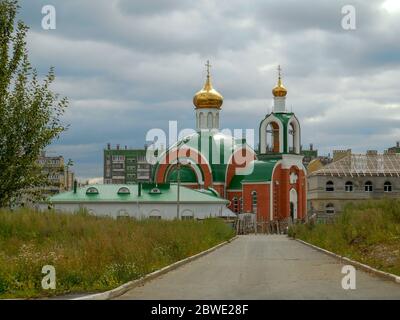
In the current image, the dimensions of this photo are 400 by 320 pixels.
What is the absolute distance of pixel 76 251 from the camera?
16188mm

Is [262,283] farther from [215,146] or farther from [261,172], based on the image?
[215,146]

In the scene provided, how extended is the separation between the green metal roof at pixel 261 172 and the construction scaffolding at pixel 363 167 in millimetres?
4250

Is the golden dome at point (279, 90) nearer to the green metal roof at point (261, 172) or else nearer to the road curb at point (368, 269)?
the green metal roof at point (261, 172)

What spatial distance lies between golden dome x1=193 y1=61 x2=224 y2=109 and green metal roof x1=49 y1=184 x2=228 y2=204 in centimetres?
1190

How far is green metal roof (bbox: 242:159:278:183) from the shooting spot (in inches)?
2685

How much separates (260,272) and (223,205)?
45.2 meters

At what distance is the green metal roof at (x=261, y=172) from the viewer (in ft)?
224

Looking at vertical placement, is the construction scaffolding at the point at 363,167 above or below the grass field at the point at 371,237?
above

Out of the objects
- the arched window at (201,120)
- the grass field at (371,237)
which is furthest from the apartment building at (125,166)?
the grass field at (371,237)

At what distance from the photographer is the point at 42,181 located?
23.9 m

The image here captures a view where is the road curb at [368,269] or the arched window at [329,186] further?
the arched window at [329,186]

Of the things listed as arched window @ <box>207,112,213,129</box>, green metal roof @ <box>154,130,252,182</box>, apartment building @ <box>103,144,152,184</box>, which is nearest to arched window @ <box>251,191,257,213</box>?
green metal roof @ <box>154,130,252,182</box>

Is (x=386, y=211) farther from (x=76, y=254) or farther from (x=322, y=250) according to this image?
(x=76, y=254)
